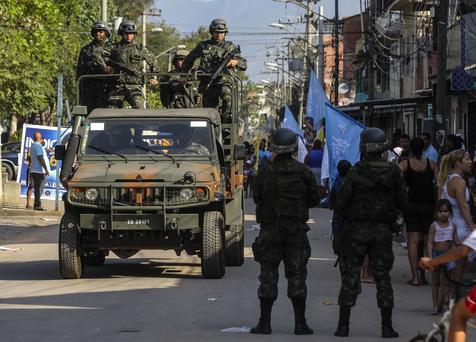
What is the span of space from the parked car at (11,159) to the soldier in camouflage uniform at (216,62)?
20846mm

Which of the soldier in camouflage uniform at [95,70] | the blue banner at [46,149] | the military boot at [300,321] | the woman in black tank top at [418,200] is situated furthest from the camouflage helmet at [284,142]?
the blue banner at [46,149]

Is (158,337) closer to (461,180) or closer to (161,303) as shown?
(161,303)

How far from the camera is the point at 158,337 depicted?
1023 cm

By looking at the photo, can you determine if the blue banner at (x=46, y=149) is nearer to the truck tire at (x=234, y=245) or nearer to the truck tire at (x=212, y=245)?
the truck tire at (x=234, y=245)

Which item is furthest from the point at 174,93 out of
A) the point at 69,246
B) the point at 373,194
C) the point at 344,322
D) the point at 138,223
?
the point at 344,322

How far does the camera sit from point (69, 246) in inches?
573

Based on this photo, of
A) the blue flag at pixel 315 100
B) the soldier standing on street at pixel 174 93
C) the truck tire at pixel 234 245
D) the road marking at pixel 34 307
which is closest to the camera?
the road marking at pixel 34 307

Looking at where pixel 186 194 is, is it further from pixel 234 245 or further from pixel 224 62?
pixel 224 62

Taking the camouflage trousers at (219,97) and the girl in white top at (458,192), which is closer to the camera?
the girl in white top at (458,192)

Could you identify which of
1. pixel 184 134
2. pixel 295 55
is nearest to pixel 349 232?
pixel 184 134

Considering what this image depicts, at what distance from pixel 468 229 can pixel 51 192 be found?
19374 millimetres

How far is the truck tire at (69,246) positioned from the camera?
47.7 feet

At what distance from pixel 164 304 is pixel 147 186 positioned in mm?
2346

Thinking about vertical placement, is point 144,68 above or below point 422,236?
above
